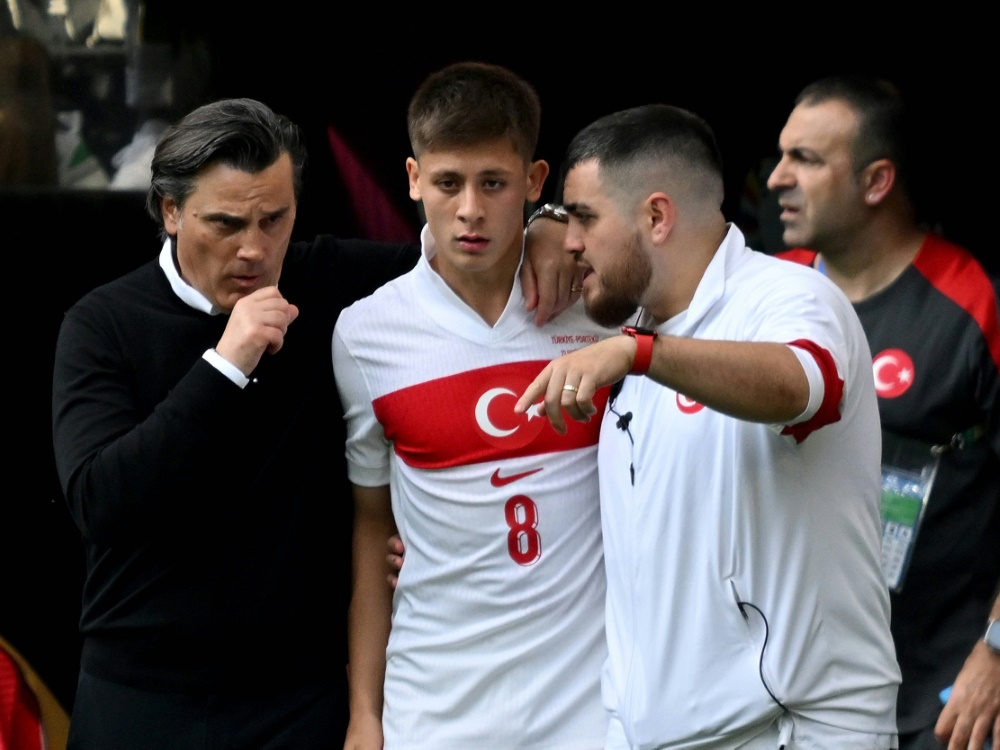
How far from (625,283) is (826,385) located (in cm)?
47

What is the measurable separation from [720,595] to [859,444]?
313mm

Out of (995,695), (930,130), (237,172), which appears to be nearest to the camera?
(237,172)

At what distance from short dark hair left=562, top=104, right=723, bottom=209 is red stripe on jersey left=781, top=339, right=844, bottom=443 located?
49 centimetres

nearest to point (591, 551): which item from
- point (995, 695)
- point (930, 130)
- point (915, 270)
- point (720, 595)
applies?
point (720, 595)

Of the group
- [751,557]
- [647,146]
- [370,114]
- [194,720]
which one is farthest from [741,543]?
[370,114]

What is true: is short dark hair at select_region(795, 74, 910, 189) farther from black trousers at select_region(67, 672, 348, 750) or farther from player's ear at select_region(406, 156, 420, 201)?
black trousers at select_region(67, 672, 348, 750)

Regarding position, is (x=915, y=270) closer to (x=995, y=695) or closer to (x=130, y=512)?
(x=995, y=695)

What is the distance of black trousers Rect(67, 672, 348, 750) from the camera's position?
7.41ft

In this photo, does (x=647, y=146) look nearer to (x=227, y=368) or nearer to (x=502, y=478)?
(x=502, y=478)

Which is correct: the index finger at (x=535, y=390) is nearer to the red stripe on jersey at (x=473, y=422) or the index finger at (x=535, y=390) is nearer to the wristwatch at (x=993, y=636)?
the red stripe on jersey at (x=473, y=422)

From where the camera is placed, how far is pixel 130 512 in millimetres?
2113

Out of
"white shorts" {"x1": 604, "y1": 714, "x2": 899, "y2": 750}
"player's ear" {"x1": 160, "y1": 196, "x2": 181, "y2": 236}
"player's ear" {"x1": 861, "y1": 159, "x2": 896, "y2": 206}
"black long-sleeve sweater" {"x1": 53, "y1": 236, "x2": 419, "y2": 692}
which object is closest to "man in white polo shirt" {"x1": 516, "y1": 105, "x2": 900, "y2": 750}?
"white shorts" {"x1": 604, "y1": 714, "x2": 899, "y2": 750}

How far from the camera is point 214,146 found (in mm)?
2250

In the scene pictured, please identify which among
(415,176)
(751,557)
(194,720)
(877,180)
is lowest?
(194,720)
